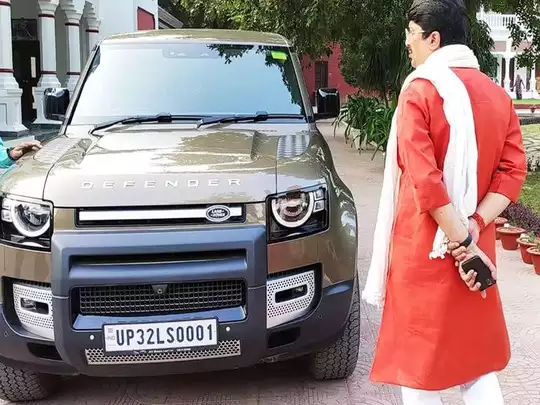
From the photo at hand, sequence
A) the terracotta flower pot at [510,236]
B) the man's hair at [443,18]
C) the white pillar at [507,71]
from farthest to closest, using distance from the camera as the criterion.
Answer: the white pillar at [507,71] → the terracotta flower pot at [510,236] → the man's hair at [443,18]

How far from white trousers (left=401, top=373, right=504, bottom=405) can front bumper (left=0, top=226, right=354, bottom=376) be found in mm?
772

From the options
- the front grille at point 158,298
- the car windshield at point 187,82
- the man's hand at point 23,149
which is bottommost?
the front grille at point 158,298

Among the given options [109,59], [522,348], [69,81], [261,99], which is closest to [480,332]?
[522,348]

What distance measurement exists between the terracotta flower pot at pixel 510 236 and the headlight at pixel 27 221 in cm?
480

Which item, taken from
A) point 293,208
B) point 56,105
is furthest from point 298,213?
point 56,105

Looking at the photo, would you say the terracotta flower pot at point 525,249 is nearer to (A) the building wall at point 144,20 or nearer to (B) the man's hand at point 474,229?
(B) the man's hand at point 474,229

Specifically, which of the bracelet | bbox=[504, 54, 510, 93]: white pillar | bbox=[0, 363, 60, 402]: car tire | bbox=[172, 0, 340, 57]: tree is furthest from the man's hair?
bbox=[504, 54, 510, 93]: white pillar

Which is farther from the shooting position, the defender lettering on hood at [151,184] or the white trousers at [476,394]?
the defender lettering on hood at [151,184]

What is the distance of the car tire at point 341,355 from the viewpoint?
3.56 m

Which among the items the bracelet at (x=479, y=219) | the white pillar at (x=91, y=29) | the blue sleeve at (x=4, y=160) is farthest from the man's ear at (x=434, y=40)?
the white pillar at (x=91, y=29)

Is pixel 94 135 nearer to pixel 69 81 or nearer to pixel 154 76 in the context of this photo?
pixel 154 76

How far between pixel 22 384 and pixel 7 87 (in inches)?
447

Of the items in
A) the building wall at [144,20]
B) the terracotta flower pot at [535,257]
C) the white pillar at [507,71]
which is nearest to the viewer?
the terracotta flower pot at [535,257]

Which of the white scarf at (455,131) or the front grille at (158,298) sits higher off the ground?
the white scarf at (455,131)
